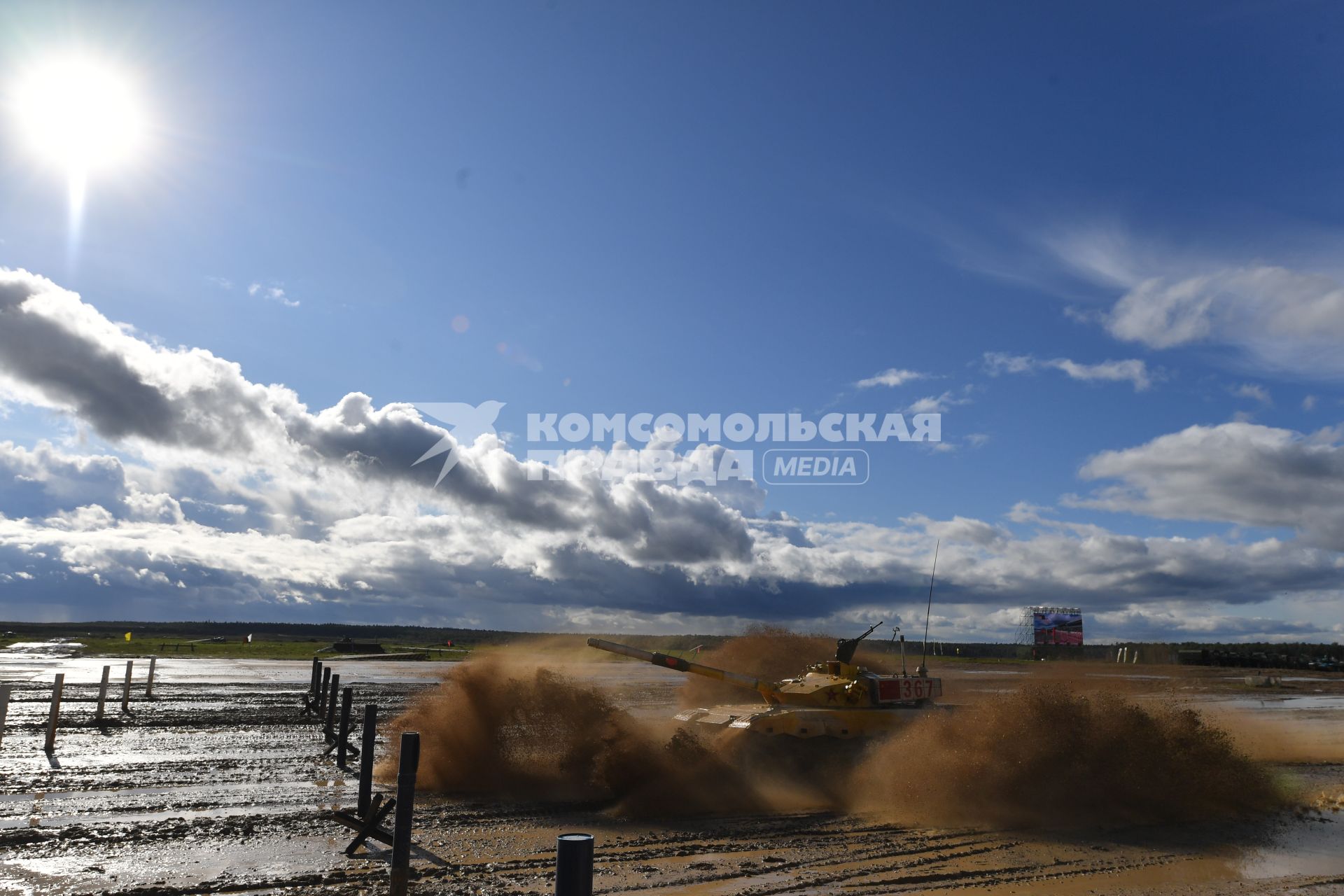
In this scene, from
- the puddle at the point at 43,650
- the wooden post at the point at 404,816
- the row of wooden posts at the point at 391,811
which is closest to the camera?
the wooden post at the point at 404,816

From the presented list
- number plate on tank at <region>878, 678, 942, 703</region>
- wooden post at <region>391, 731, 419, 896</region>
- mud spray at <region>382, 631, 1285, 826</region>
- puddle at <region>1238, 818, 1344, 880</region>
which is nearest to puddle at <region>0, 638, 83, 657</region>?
mud spray at <region>382, 631, 1285, 826</region>

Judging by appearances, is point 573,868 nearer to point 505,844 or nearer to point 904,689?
point 505,844

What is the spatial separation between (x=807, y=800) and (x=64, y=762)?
45.4 ft

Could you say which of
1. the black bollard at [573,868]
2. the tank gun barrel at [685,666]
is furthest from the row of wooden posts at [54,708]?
the black bollard at [573,868]

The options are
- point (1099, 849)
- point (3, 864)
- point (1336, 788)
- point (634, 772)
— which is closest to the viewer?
point (3, 864)

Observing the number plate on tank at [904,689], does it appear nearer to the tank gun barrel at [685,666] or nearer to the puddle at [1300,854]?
the tank gun barrel at [685,666]

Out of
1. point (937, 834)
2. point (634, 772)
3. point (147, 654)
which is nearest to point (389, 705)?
point (634, 772)

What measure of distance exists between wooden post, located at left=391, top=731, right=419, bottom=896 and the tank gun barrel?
9131 millimetres

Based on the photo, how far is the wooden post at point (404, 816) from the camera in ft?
28.6

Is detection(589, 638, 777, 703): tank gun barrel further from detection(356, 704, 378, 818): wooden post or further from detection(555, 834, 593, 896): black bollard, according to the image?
detection(555, 834, 593, 896): black bollard

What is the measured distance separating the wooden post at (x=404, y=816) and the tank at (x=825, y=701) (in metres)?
7.81

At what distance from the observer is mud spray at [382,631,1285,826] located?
1388 cm

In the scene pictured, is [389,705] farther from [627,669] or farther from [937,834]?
[627,669]

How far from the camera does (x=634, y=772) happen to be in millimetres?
14586
